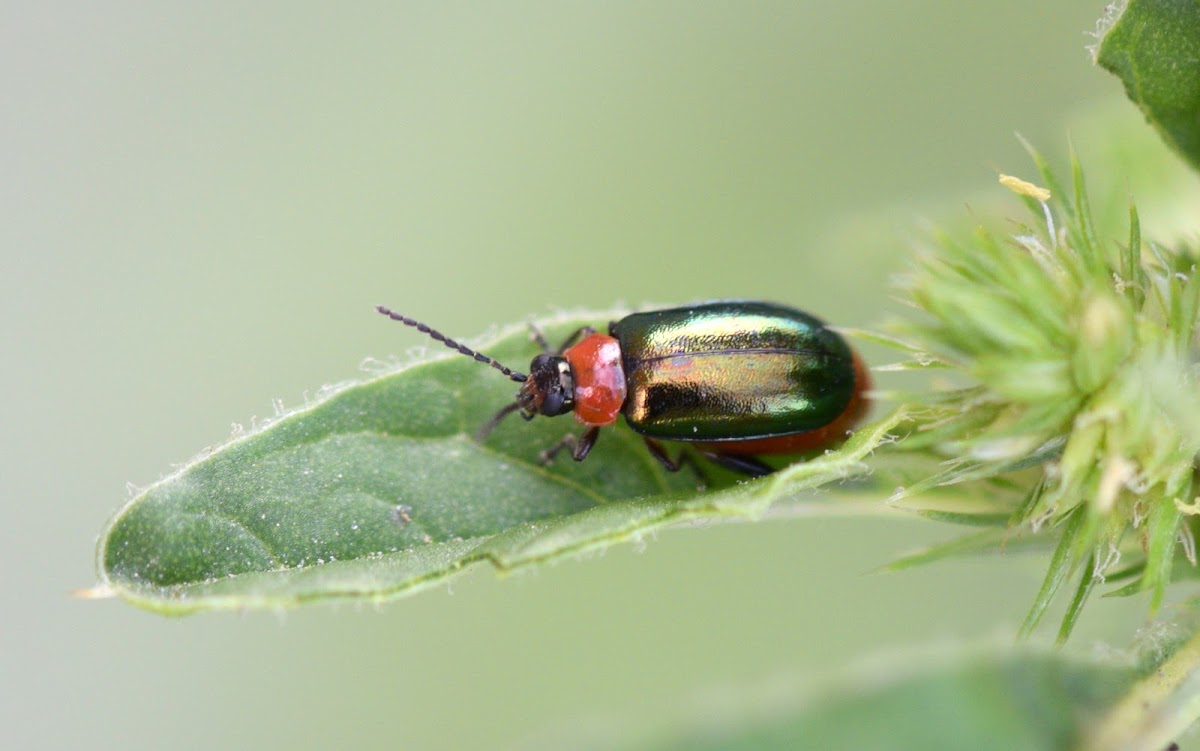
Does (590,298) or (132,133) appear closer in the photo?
(590,298)

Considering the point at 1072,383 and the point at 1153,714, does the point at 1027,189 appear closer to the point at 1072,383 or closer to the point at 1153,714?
the point at 1072,383

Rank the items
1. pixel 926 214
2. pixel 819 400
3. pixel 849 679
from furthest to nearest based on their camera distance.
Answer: pixel 926 214, pixel 819 400, pixel 849 679

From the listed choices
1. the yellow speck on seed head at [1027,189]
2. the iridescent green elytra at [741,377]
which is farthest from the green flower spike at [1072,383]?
the iridescent green elytra at [741,377]

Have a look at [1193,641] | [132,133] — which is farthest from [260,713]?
[1193,641]

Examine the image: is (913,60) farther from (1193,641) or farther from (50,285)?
(50,285)

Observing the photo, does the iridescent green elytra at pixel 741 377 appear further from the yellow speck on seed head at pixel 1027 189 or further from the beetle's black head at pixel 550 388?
the yellow speck on seed head at pixel 1027 189

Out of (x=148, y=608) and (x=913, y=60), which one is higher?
(x=913, y=60)
